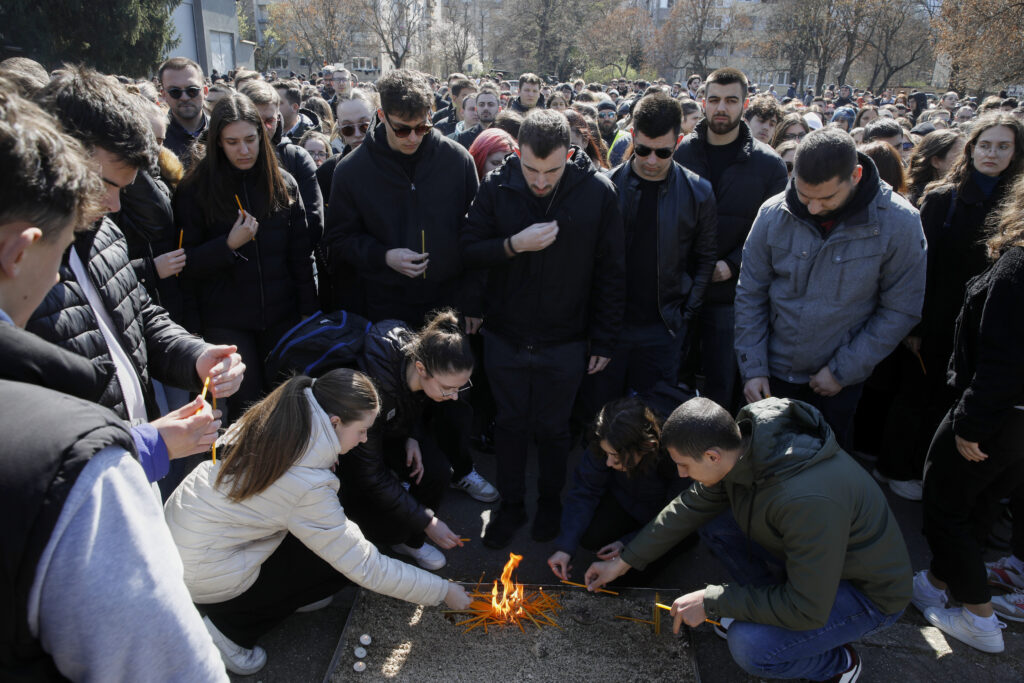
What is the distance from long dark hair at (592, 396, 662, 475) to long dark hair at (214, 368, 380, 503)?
1085mm

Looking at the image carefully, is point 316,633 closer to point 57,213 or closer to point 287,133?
point 57,213

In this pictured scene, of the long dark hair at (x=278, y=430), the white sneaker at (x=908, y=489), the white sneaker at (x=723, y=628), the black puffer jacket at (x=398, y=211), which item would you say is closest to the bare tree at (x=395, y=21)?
the black puffer jacket at (x=398, y=211)

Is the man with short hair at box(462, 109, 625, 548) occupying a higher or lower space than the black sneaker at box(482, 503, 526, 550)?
higher

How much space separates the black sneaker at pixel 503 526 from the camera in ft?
11.3

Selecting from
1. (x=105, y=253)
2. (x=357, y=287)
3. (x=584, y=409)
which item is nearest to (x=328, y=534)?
(x=105, y=253)

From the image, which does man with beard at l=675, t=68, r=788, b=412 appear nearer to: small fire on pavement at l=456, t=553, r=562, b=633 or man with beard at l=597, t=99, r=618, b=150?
small fire on pavement at l=456, t=553, r=562, b=633

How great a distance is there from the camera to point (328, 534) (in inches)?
96.5

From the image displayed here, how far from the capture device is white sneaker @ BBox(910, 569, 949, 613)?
3004 millimetres

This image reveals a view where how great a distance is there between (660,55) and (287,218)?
49358mm

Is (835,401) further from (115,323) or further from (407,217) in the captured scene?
(115,323)

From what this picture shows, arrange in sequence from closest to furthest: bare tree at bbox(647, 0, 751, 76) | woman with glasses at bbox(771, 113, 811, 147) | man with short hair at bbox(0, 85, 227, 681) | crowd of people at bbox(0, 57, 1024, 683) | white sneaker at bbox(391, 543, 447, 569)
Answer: man with short hair at bbox(0, 85, 227, 681) < crowd of people at bbox(0, 57, 1024, 683) < white sneaker at bbox(391, 543, 447, 569) < woman with glasses at bbox(771, 113, 811, 147) < bare tree at bbox(647, 0, 751, 76)

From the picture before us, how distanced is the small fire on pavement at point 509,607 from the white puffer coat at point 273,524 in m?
0.50

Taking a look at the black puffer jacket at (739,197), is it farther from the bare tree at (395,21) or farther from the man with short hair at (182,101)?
the bare tree at (395,21)

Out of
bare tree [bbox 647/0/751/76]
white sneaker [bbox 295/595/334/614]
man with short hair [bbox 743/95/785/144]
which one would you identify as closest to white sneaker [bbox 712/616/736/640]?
white sneaker [bbox 295/595/334/614]
